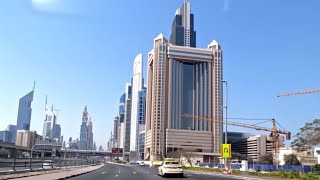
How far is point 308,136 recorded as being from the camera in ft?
177

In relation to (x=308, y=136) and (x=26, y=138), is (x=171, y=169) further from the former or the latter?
(x=26, y=138)

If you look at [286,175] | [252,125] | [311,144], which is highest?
[252,125]

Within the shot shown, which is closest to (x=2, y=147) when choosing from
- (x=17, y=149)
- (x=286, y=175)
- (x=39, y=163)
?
(x=17, y=149)

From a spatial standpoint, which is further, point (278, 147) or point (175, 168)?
point (278, 147)

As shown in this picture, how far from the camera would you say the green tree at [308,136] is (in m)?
51.3

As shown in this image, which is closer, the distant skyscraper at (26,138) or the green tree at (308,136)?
the green tree at (308,136)

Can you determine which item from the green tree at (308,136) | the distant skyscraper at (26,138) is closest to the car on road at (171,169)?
the green tree at (308,136)

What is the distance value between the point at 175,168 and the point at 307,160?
350 feet

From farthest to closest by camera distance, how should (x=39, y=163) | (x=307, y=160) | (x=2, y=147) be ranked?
(x=307, y=160)
(x=2, y=147)
(x=39, y=163)

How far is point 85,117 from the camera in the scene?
578ft

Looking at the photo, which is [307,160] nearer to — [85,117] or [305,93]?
[305,93]

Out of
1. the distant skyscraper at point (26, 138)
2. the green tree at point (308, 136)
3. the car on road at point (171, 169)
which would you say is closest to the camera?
the car on road at point (171, 169)

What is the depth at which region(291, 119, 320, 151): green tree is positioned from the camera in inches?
2021

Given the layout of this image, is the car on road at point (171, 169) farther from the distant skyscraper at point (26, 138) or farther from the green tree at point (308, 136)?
the distant skyscraper at point (26, 138)
